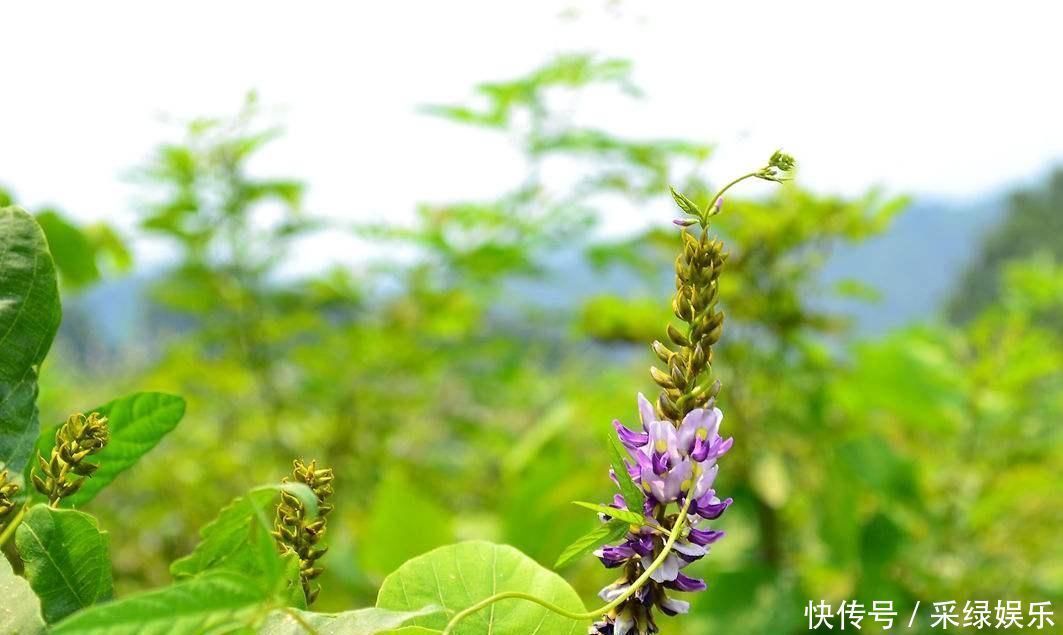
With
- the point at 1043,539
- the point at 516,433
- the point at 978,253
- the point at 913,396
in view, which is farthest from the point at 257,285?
the point at 978,253

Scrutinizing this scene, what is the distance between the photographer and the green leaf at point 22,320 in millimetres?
385

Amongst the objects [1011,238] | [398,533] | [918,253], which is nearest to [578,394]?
[398,533]

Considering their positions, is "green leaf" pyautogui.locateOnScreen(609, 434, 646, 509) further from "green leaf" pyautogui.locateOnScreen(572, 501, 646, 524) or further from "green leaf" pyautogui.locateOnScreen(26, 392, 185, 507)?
"green leaf" pyautogui.locateOnScreen(26, 392, 185, 507)

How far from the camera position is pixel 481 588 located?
1.21 feet

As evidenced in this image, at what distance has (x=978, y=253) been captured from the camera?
34.2m

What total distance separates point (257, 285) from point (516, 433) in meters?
0.88

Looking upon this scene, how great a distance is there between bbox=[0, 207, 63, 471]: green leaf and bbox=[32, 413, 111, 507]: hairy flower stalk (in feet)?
0.11

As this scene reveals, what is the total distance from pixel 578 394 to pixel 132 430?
1.72 metres

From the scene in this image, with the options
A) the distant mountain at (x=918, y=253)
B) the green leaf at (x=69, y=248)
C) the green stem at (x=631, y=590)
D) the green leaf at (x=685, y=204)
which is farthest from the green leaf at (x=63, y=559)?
the distant mountain at (x=918, y=253)

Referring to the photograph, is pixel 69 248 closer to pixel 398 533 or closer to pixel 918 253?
pixel 398 533

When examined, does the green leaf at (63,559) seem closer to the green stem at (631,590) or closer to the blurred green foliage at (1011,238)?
the green stem at (631,590)

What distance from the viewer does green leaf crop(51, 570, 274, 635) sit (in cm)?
25

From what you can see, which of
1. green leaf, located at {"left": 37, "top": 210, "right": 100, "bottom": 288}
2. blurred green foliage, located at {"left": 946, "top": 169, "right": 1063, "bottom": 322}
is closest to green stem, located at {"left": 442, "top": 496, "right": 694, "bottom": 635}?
green leaf, located at {"left": 37, "top": 210, "right": 100, "bottom": 288}

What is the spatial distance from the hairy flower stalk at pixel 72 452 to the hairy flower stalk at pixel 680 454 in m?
0.19
